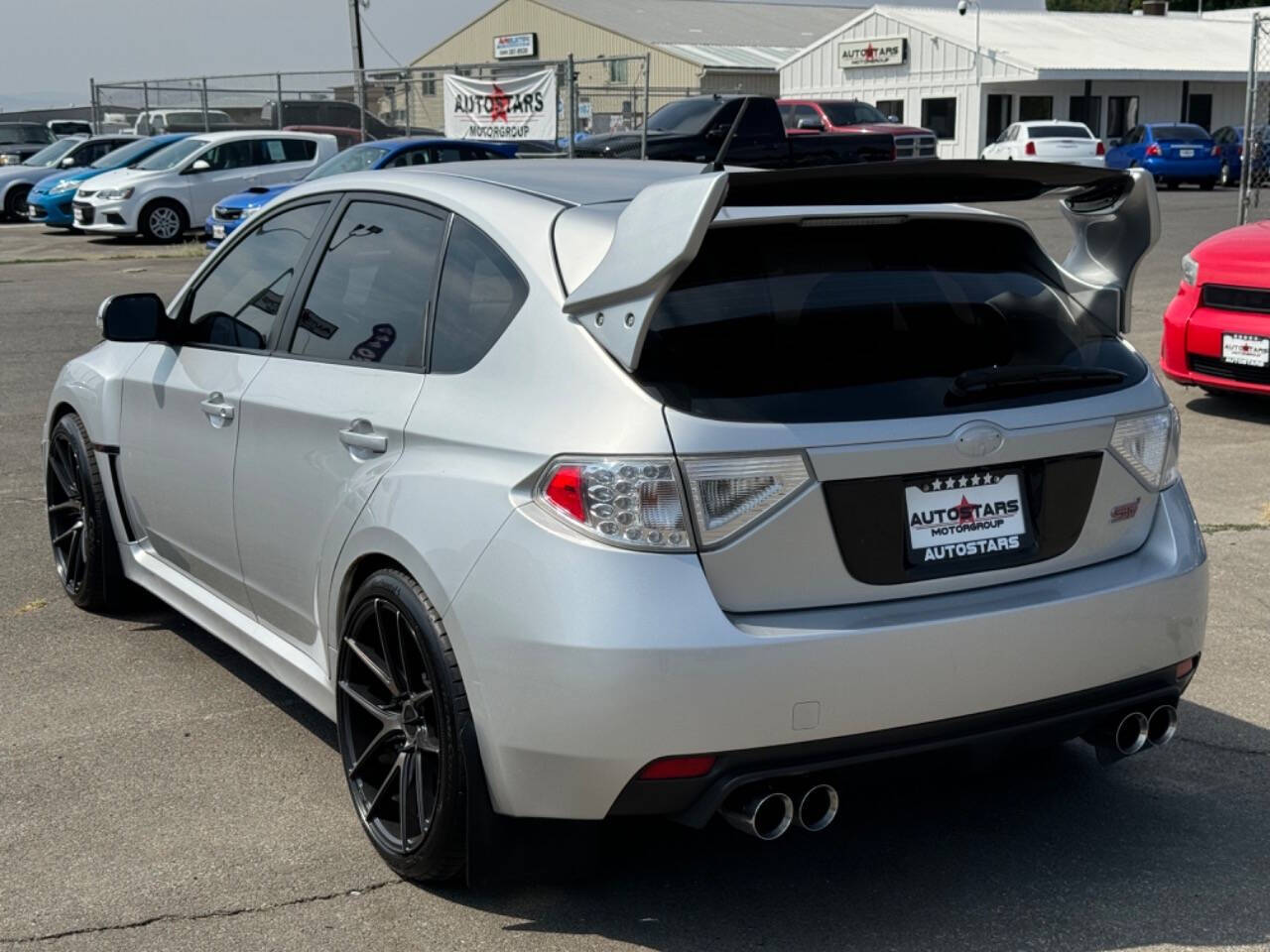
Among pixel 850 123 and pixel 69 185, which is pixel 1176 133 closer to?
pixel 850 123

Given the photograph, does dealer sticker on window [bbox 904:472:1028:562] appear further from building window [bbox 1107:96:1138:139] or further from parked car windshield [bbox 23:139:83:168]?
building window [bbox 1107:96:1138:139]

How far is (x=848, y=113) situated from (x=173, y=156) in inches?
644

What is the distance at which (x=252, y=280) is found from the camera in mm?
4695

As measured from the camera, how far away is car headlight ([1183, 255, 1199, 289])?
9000 mm

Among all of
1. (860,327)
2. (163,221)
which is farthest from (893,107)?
(860,327)

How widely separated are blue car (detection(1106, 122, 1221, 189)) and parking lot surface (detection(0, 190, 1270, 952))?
107ft

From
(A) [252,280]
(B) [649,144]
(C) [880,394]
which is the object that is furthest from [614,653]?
(B) [649,144]

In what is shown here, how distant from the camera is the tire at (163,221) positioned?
2386 centimetres

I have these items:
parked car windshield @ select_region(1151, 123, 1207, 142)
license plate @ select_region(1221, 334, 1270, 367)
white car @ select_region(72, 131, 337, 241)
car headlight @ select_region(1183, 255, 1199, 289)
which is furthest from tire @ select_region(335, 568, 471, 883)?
parked car windshield @ select_region(1151, 123, 1207, 142)

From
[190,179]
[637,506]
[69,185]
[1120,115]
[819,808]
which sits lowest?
[819,808]

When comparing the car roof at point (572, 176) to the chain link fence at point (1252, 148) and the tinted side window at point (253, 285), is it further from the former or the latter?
the chain link fence at point (1252, 148)

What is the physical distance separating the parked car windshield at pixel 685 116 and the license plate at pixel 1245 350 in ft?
52.9

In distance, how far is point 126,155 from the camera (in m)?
26.2

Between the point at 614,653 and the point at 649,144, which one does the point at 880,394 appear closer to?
the point at 614,653
